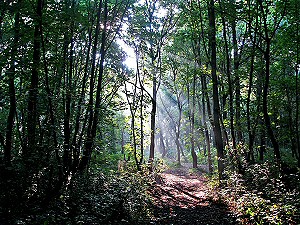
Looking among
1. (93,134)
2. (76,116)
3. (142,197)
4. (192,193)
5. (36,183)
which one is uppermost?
(76,116)

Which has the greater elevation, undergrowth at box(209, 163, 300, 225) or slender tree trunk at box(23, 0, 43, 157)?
slender tree trunk at box(23, 0, 43, 157)

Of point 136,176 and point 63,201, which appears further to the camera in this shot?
point 136,176

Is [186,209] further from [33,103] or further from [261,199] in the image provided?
[33,103]

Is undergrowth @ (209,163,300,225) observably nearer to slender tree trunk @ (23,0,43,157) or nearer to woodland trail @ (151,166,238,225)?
woodland trail @ (151,166,238,225)

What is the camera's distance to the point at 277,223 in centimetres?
530

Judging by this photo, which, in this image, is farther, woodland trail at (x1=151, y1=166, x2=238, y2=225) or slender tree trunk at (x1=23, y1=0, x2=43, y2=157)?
woodland trail at (x1=151, y1=166, x2=238, y2=225)

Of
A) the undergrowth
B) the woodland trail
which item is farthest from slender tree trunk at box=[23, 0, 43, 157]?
the undergrowth

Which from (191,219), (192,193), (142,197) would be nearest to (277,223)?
(191,219)

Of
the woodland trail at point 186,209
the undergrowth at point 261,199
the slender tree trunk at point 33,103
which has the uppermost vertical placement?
the slender tree trunk at point 33,103

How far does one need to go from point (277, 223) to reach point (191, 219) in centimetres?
329

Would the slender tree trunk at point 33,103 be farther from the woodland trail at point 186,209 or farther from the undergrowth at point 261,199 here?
the undergrowth at point 261,199

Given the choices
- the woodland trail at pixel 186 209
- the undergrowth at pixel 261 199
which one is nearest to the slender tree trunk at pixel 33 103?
the woodland trail at pixel 186 209

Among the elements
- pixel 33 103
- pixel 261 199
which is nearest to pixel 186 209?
pixel 261 199

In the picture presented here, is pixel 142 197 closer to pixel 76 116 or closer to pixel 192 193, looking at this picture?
pixel 76 116
